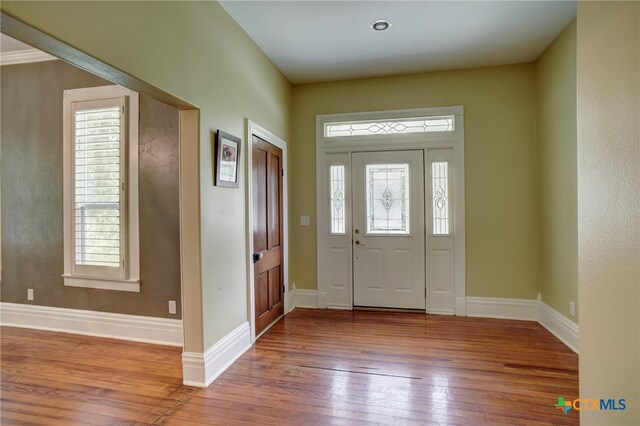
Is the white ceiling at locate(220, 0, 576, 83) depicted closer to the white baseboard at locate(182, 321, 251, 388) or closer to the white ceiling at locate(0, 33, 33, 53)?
the white ceiling at locate(0, 33, 33, 53)

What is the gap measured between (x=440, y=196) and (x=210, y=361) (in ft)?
10.2

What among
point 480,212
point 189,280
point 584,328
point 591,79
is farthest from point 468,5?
point 189,280

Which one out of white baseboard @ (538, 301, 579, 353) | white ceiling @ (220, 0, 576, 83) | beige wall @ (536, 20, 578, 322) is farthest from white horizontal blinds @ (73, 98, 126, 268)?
white baseboard @ (538, 301, 579, 353)

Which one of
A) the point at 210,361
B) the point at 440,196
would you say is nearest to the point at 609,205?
the point at 210,361

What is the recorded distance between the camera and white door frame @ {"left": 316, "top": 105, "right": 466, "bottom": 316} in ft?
13.1

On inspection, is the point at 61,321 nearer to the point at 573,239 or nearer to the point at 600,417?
the point at 600,417

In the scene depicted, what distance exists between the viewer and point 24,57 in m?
3.57

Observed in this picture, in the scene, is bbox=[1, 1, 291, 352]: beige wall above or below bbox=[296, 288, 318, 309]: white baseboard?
above

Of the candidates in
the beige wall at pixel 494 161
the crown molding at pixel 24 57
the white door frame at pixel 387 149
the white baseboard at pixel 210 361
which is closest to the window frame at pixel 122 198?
the crown molding at pixel 24 57

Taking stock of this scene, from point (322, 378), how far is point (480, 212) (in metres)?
2.71

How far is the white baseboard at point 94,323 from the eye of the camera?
325 cm

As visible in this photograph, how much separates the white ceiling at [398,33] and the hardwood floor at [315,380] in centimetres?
301

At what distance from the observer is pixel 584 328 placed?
1.39m

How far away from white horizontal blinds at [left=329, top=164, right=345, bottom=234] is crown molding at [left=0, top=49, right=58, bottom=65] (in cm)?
338
